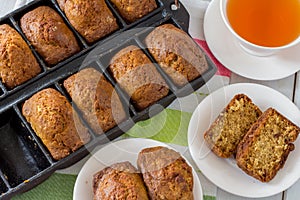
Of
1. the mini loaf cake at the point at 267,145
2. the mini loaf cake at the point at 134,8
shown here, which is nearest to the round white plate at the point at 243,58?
the mini loaf cake at the point at 267,145

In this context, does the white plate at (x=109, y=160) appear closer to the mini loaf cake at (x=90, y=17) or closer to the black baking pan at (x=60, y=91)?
the black baking pan at (x=60, y=91)

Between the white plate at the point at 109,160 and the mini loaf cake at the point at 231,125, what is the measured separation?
4.6 inches

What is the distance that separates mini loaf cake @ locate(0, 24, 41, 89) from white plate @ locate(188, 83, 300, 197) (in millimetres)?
509

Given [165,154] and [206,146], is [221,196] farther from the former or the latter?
[165,154]

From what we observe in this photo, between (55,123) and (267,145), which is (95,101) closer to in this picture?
(55,123)

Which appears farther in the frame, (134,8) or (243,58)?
(243,58)

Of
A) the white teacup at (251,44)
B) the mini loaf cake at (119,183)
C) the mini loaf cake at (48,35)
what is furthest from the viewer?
the white teacup at (251,44)

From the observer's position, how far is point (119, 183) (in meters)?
1.69

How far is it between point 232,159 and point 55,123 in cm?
57

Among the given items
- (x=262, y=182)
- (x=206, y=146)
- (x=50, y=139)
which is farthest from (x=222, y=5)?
(x=50, y=139)

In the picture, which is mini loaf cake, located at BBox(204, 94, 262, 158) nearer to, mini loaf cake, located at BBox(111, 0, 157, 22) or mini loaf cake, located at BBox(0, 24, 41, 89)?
mini loaf cake, located at BBox(111, 0, 157, 22)

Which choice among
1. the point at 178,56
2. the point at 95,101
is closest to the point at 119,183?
the point at 95,101

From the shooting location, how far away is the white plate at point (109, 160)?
5.89 feet

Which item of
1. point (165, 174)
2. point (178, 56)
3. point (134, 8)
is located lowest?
point (165, 174)
